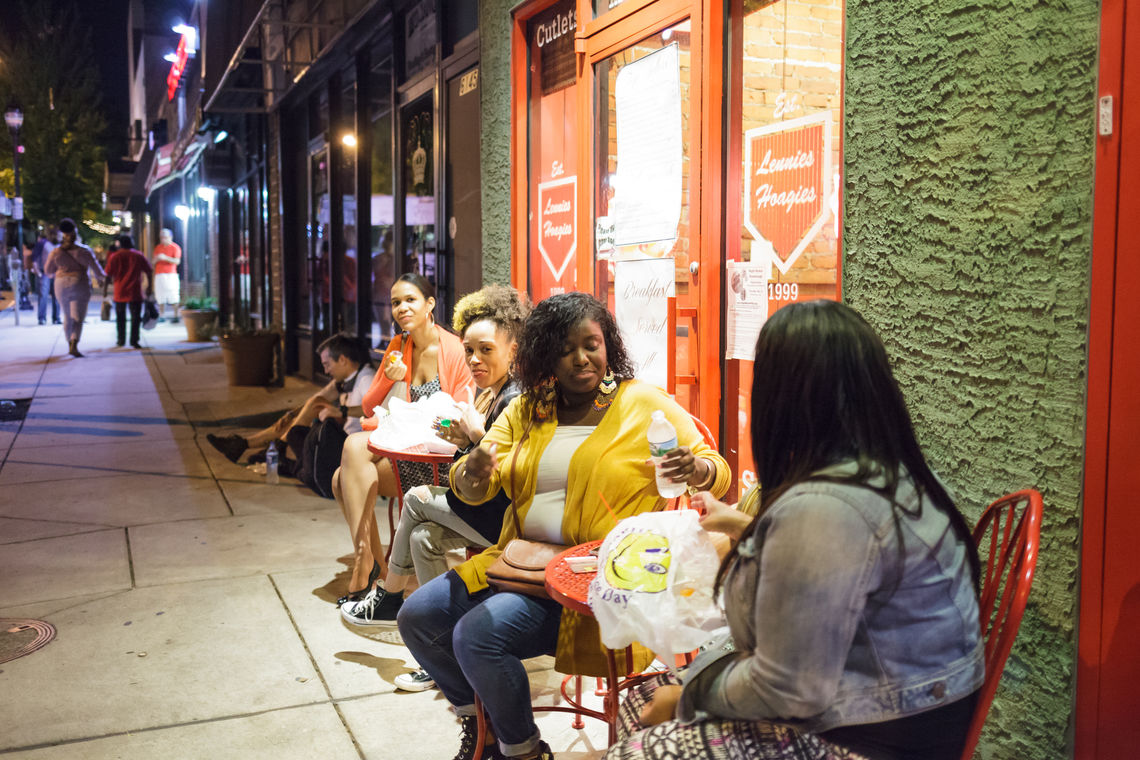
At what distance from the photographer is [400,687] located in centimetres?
391

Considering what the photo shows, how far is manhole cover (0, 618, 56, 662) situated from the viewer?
14.0 ft

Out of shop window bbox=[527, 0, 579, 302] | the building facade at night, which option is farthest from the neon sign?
shop window bbox=[527, 0, 579, 302]

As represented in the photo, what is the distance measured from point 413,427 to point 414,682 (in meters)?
1.02

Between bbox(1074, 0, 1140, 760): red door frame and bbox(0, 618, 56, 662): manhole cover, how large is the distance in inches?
160

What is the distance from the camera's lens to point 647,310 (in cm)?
474

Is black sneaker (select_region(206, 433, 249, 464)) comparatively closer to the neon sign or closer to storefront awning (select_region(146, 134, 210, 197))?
storefront awning (select_region(146, 134, 210, 197))

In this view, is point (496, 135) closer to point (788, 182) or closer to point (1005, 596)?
point (788, 182)

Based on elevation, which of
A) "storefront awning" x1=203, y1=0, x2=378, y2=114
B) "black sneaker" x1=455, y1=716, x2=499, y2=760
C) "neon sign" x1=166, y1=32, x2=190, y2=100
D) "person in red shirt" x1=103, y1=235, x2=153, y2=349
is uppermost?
"neon sign" x1=166, y1=32, x2=190, y2=100

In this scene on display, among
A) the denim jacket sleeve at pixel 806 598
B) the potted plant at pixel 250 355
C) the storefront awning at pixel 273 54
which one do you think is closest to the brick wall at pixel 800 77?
the denim jacket sleeve at pixel 806 598

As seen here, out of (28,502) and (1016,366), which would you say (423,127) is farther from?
(1016,366)

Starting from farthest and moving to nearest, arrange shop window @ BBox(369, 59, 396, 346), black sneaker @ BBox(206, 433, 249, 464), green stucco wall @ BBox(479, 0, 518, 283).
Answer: shop window @ BBox(369, 59, 396, 346)
black sneaker @ BBox(206, 433, 249, 464)
green stucco wall @ BBox(479, 0, 518, 283)

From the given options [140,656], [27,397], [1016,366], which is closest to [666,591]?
[1016,366]

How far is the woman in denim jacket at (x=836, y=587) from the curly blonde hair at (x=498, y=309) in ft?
7.63

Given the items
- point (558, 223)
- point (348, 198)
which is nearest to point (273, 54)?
point (348, 198)
